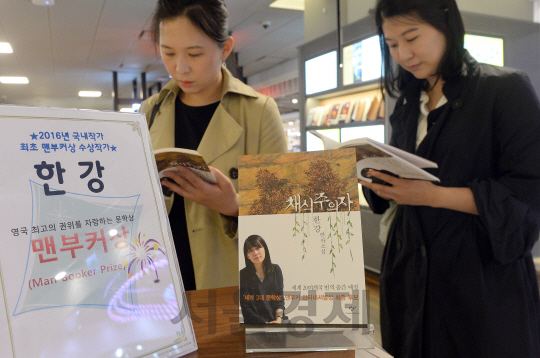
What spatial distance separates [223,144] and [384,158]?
1.43 ft

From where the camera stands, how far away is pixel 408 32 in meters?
1.13

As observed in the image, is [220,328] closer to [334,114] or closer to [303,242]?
[303,242]

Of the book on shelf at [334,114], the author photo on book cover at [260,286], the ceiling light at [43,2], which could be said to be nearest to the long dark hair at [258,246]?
the author photo on book cover at [260,286]

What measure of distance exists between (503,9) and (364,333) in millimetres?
3910

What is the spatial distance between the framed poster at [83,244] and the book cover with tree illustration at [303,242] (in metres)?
0.11

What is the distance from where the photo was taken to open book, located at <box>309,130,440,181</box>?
2.66 ft

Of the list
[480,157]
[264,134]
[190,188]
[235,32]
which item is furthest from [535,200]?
[235,32]

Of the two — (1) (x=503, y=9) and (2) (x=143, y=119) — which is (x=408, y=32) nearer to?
(2) (x=143, y=119)

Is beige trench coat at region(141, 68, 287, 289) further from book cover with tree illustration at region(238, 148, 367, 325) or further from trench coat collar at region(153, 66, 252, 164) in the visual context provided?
book cover with tree illustration at region(238, 148, 367, 325)

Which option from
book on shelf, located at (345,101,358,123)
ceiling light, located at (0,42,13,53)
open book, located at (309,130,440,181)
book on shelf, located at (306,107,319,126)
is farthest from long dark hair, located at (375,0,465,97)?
ceiling light, located at (0,42,13,53)

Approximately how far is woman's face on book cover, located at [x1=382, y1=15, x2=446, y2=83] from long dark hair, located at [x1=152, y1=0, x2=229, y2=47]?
503mm

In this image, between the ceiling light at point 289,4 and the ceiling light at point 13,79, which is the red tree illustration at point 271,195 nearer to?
the ceiling light at point 289,4

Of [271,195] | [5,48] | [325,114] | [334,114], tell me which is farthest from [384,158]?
[5,48]

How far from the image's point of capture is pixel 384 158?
2.94 ft
